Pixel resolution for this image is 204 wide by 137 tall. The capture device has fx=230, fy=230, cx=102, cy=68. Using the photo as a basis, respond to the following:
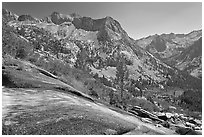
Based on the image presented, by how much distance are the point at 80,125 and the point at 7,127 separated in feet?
12.8

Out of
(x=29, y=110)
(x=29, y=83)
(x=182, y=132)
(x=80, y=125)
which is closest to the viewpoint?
(x=80, y=125)

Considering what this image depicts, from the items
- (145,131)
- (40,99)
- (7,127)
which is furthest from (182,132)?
(7,127)

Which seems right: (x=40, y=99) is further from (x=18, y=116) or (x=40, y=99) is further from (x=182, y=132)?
(x=182, y=132)

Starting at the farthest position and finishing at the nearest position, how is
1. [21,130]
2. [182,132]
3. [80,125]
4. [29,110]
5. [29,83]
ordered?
1. [29,83]
2. [182,132]
3. [29,110]
4. [80,125]
5. [21,130]

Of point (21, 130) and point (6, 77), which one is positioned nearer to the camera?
point (21, 130)

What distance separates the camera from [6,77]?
914 inches

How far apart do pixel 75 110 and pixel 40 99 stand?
12.9ft

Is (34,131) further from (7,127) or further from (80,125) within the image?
(80,125)

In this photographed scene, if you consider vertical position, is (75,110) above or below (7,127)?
above

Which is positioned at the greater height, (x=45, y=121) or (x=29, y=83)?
(x=29, y=83)

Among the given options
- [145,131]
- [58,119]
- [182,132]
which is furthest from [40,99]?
[182,132]

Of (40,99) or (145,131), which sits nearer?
(145,131)

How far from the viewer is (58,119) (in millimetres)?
13703

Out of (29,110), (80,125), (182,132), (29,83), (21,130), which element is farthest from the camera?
(29,83)
